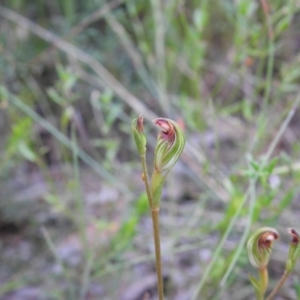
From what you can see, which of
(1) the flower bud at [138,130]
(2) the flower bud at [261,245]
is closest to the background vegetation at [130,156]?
(2) the flower bud at [261,245]

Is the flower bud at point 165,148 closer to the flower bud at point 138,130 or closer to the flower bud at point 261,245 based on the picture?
the flower bud at point 138,130

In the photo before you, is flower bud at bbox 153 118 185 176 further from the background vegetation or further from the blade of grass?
the blade of grass

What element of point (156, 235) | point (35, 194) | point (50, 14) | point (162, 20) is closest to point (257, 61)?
point (162, 20)

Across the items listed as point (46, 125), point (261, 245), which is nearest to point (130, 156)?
point (46, 125)

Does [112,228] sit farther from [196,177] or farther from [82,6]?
[82,6]

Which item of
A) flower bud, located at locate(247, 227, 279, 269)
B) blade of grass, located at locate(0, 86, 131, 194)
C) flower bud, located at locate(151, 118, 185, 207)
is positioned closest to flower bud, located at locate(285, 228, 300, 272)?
flower bud, located at locate(247, 227, 279, 269)

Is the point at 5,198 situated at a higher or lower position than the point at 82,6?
lower
